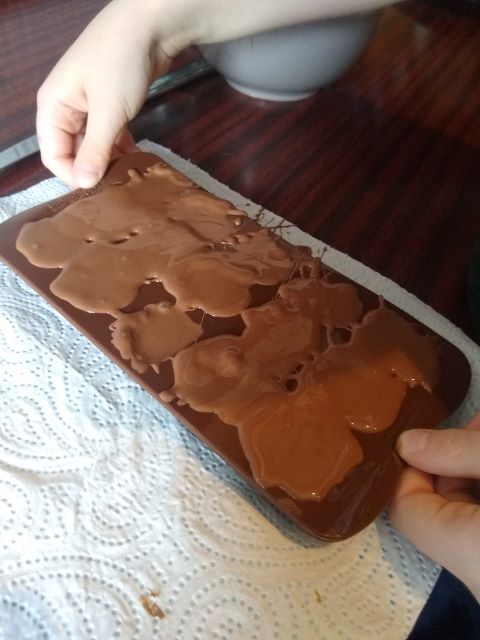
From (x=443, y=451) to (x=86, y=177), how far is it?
0.43 metres

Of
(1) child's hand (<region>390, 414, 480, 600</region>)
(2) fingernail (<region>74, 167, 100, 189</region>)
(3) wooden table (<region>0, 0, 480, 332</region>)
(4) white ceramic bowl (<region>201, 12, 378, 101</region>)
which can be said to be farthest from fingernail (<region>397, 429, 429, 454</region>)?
(4) white ceramic bowl (<region>201, 12, 378, 101</region>)

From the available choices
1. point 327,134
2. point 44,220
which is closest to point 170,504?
point 44,220

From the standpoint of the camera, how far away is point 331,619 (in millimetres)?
389

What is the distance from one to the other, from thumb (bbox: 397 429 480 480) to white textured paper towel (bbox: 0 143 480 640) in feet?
0.25

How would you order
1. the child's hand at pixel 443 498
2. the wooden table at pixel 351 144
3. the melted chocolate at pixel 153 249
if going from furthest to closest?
the wooden table at pixel 351 144, the melted chocolate at pixel 153 249, the child's hand at pixel 443 498

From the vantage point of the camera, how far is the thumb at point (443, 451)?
15.4 inches

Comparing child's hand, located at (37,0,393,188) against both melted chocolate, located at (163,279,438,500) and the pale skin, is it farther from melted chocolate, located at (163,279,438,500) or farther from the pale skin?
melted chocolate, located at (163,279,438,500)

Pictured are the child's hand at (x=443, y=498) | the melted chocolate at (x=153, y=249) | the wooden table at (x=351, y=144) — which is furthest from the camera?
the wooden table at (x=351, y=144)

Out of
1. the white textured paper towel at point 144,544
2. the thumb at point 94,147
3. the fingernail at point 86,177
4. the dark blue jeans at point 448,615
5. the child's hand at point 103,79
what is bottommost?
the dark blue jeans at point 448,615

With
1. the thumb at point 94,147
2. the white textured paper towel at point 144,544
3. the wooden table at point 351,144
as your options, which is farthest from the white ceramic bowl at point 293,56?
the white textured paper towel at point 144,544

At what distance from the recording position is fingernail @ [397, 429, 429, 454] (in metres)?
0.40

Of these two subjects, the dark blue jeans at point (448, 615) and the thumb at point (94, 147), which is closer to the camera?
the dark blue jeans at point (448, 615)

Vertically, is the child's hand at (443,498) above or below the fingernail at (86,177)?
below

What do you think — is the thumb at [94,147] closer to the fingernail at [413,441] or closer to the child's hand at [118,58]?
the child's hand at [118,58]
